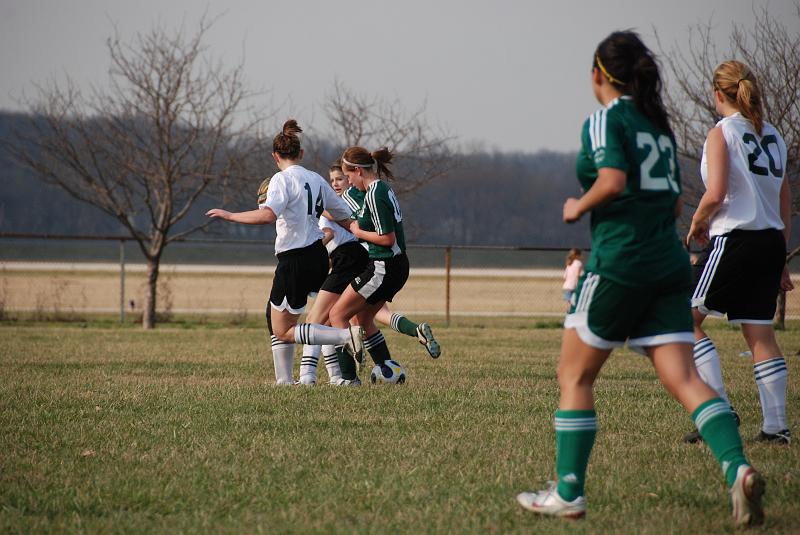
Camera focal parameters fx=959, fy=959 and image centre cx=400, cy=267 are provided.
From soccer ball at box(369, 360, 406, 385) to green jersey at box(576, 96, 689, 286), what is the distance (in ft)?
16.0

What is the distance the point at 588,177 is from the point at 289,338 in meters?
4.58

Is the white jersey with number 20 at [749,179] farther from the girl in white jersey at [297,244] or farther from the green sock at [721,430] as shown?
the girl in white jersey at [297,244]

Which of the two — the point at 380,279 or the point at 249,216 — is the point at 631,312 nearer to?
the point at 249,216

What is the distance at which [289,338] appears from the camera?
8000mm

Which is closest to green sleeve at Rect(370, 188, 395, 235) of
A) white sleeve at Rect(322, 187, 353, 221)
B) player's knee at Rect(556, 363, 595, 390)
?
white sleeve at Rect(322, 187, 353, 221)

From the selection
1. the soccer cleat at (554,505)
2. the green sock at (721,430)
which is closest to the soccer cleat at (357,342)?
the soccer cleat at (554,505)

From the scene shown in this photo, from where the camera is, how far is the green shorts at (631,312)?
3.72 m

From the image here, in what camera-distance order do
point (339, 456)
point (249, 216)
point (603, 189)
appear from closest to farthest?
point (603, 189) < point (339, 456) < point (249, 216)

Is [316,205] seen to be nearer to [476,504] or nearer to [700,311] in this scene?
[700,311]

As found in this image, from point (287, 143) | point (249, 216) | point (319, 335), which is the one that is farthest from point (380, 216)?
point (249, 216)

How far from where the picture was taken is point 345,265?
28.0ft

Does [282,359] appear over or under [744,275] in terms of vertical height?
under

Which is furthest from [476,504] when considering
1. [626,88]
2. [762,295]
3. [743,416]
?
[743,416]

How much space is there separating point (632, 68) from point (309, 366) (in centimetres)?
512
